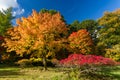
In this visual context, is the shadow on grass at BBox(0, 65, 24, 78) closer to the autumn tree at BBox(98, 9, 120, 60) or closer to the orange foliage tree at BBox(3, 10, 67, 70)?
the orange foliage tree at BBox(3, 10, 67, 70)

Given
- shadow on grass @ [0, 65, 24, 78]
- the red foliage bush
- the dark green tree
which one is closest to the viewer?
the red foliage bush

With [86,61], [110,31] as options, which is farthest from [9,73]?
[110,31]

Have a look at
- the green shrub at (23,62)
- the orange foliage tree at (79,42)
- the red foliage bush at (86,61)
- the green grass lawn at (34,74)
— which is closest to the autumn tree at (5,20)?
the green shrub at (23,62)

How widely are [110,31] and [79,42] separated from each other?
913cm

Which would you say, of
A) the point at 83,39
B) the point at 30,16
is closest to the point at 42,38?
the point at 30,16

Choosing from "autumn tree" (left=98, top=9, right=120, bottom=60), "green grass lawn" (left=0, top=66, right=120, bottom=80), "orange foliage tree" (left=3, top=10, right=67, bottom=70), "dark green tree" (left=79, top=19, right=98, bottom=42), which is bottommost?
"green grass lawn" (left=0, top=66, right=120, bottom=80)

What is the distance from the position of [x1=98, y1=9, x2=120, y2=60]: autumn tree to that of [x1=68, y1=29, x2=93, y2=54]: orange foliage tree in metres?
5.98

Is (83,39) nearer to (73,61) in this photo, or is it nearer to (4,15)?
(4,15)

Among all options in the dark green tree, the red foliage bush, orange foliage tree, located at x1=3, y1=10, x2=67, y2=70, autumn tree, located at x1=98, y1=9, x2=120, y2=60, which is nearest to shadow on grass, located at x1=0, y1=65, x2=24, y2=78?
orange foliage tree, located at x1=3, y1=10, x2=67, y2=70

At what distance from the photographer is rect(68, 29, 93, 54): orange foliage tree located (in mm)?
37306

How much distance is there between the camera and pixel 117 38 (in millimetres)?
44688

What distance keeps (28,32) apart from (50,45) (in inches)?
99.7

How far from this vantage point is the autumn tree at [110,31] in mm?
44719

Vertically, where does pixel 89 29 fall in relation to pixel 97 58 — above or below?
above
